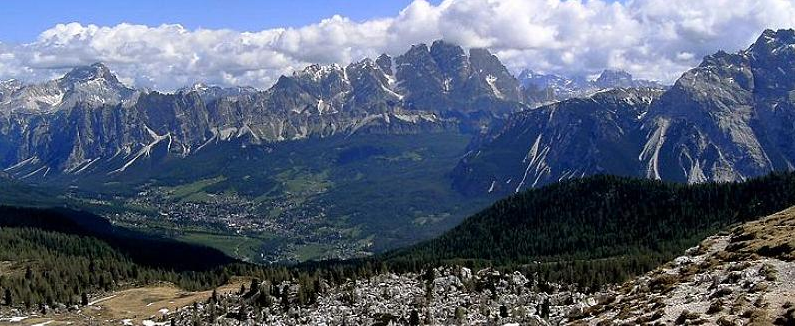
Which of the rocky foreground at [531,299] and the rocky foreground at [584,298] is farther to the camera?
the rocky foreground at [531,299]

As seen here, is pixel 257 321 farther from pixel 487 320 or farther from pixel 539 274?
pixel 539 274

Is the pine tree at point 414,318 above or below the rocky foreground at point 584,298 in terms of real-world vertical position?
below

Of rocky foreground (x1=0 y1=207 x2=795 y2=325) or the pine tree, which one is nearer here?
rocky foreground (x1=0 y1=207 x2=795 y2=325)

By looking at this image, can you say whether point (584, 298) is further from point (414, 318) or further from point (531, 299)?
point (414, 318)

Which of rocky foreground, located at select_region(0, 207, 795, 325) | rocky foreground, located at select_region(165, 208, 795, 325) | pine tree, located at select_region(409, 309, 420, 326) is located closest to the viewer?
rocky foreground, located at select_region(165, 208, 795, 325)

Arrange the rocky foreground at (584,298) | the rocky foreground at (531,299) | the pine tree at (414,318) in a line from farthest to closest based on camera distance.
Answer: the pine tree at (414,318) → the rocky foreground at (531,299) → the rocky foreground at (584,298)

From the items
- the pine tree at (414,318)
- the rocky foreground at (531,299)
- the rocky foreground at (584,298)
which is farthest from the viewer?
the pine tree at (414,318)

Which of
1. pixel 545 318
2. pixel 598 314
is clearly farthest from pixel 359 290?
pixel 598 314

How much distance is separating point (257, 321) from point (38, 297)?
286 ft

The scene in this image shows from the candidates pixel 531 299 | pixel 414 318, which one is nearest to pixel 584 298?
pixel 531 299

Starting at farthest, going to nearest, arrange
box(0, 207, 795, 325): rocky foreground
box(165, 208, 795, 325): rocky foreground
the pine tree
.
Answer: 1. the pine tree
2. box(0, 207, 795, 325): rocky foreground
3. box(165, 208, 795, 325): rocky foreground

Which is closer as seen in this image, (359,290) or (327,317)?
(327,317)

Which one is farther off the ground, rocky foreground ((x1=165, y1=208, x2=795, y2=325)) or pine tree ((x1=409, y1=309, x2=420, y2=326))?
rocky foreground ((x1=165, y1=208, x2=795, y2=325))

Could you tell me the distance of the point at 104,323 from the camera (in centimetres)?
Answer: 16800
